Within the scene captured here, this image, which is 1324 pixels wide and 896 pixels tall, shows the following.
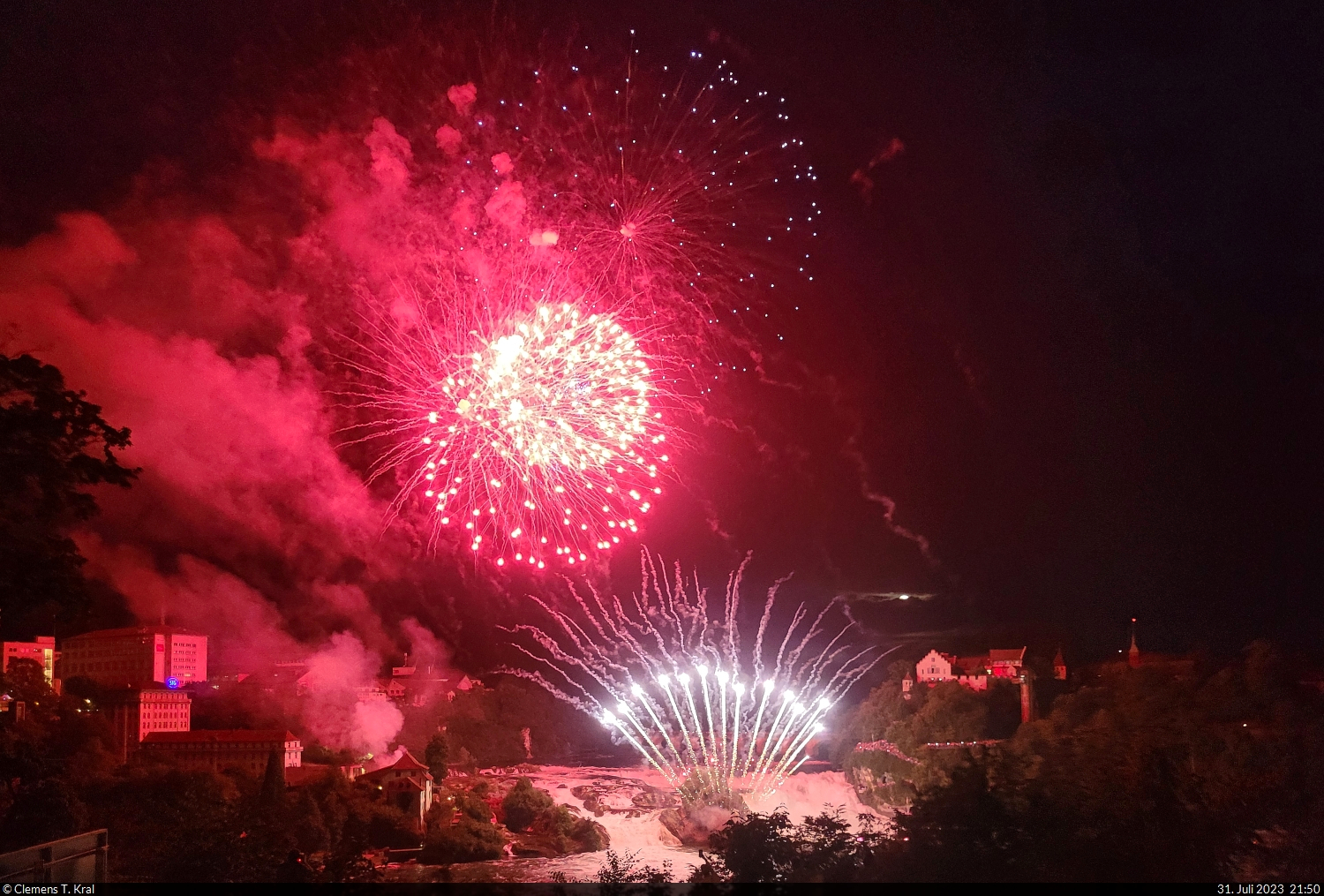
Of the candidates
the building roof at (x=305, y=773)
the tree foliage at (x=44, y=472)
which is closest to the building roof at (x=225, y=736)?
the building roof at (x=305, y=773)

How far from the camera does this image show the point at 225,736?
34.2ft

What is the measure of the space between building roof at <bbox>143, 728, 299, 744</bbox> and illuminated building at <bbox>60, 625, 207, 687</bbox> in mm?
558

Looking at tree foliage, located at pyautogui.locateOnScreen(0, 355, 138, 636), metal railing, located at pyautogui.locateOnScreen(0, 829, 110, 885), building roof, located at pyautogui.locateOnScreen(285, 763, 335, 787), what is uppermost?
tree foliage, located at pyautogui.locateOnScreen(0, 355, 138, 636)

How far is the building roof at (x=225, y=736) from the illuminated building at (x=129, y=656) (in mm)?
558

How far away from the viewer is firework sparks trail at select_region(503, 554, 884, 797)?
12055 mm

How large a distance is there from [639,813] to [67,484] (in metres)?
7.31

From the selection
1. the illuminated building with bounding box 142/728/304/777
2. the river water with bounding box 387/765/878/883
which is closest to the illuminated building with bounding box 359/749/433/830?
the river water with bounding box 387/765/878/883

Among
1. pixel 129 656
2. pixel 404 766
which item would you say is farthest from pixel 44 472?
pixel 404 766

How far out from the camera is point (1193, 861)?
8406 mm

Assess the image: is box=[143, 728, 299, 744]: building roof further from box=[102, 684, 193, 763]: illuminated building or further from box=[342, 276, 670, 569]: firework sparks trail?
box=[342, 276, 670, 569]: firework sparks trail

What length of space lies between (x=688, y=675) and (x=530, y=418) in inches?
169

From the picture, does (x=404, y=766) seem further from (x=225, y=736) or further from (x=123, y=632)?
(x=123, y=632)

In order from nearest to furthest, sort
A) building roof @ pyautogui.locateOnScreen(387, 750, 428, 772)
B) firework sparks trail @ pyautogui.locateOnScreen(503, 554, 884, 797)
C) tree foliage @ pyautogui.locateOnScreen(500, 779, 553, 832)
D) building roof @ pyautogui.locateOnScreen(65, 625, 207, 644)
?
building roof @ pyautogui.locateOnScreen(65, 625, 207, 644) → building roof @ pyautogui.locateOnScreen(387, 750, 428, 772) → tree foliage @ pyautogui.locateOnScreen(500, 779, 553, 832) → firework sparks trail @ pyautogui.locateOnScreen(503, 554, 884, 797)

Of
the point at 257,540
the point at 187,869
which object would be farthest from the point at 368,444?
the point at 187,869
